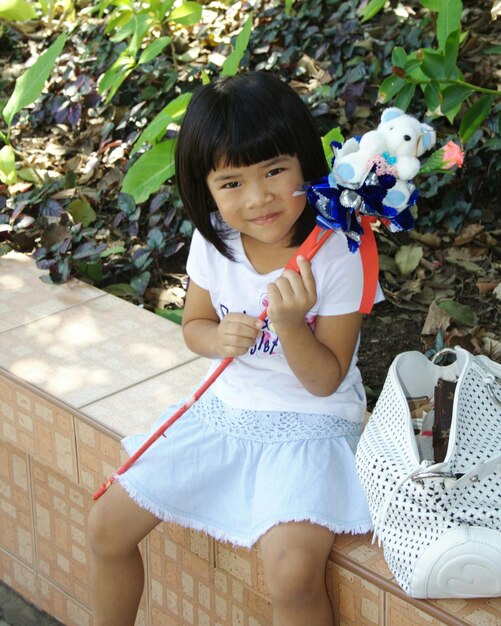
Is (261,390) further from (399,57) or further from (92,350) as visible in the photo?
(399,57)

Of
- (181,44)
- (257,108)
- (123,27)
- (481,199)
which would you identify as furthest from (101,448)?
(181,44)

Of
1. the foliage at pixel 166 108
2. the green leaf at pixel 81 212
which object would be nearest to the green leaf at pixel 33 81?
the foliage at pixel 166 108

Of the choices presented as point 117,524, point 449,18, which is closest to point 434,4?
point 449,18

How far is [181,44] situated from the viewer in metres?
3.82

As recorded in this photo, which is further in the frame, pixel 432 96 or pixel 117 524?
pixel 432 96

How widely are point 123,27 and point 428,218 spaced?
3.84 ft

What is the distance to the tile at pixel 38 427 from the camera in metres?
2.12

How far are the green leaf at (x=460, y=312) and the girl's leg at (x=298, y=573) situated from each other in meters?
1.03

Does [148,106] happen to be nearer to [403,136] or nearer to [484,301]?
[484,301]

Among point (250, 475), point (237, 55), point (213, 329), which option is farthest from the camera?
point (237, 55)

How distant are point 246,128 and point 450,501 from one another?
69cm

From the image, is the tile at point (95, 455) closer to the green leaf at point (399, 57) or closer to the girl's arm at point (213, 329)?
the girl's arm at point (213, 329)

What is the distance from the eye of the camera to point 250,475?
1.76m

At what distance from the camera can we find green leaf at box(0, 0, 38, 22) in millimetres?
3973
